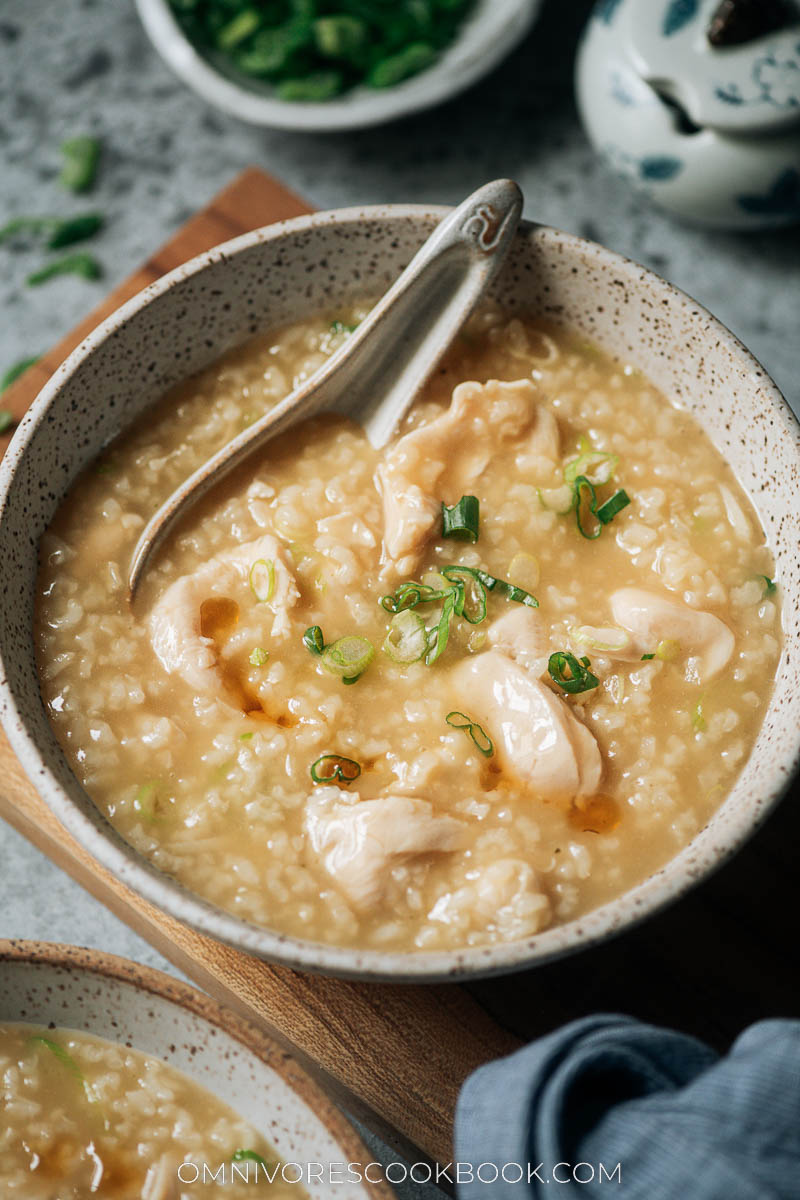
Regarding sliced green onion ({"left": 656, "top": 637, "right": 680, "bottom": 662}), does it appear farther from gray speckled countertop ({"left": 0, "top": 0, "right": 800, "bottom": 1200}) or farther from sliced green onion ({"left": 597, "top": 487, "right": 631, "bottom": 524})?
gray speckled countertop ({"left": 0, "top": 0, "right": 800, "bottom": 1200})

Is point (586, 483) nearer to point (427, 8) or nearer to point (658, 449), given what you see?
point (658, 449)

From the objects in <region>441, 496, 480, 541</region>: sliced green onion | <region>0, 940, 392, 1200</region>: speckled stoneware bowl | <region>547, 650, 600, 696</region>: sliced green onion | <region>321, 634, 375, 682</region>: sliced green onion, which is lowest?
<region>0, 940, 392, 1200</region>: speckled stoneware bowl

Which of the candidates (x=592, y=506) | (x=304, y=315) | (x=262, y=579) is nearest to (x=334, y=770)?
(x=262, y=579)

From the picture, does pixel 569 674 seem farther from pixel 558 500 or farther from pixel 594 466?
pixel 594 466

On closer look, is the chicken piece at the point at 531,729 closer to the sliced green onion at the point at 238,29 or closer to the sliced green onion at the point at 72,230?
the sliced green onion at the point at 72,230

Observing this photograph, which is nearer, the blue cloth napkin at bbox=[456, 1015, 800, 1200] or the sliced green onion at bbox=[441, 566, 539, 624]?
the blue cloth napkin at bbox=[456, 1015, 800, 1200]

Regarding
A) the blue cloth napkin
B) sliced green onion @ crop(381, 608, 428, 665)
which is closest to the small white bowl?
sliced green onion @ crop(381, 608, 428, 665)
